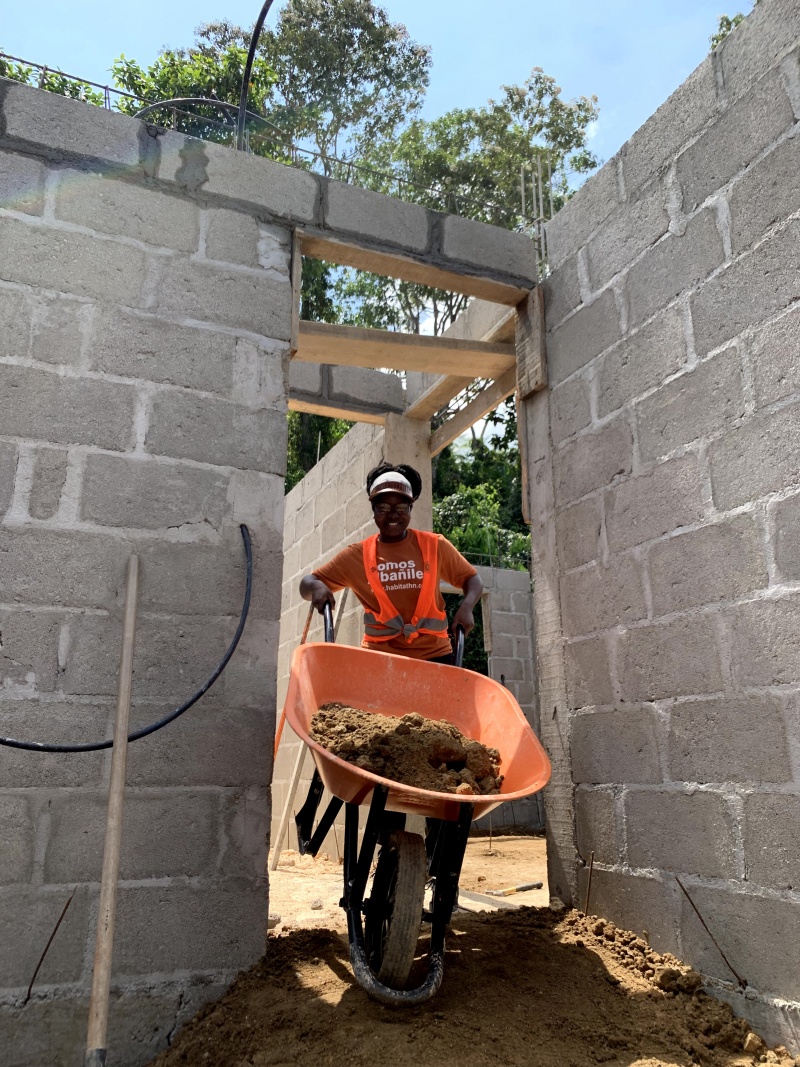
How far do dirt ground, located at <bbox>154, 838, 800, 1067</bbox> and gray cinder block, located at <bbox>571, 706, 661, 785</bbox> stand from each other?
0.56 meters

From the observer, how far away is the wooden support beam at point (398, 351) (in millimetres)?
4539

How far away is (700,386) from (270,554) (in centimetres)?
170

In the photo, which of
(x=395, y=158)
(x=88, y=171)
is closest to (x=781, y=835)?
(x=88, y=171)

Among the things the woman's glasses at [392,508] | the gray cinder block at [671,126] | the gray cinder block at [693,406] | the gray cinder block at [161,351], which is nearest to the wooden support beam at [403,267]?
the gray cinder block at [161,351]

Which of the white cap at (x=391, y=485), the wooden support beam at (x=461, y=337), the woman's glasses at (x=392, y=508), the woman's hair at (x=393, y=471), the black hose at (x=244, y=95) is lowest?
the woman's glasses at (x=392, y=508)

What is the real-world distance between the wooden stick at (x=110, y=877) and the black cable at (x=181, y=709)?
10.3 inches

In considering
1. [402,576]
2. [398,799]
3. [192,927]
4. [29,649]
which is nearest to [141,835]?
[192,927]

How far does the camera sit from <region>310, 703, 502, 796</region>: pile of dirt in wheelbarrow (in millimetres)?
2469

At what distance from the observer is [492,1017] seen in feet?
8.36

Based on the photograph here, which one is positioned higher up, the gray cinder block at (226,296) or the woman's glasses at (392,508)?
the gray cinder block at (226,296)

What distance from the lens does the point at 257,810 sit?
9.70ft

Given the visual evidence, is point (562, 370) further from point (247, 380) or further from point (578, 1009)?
point (578, 1009)

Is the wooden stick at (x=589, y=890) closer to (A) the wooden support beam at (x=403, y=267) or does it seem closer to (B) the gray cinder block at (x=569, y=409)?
(B) the gray cinder block at (x=569, y=409)

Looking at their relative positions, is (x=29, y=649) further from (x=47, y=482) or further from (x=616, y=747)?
(x=616, y=747)
